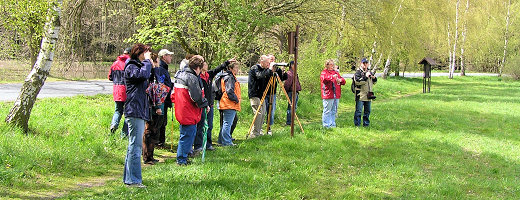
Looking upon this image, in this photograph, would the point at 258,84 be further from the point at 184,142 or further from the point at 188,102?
the point at 184,142

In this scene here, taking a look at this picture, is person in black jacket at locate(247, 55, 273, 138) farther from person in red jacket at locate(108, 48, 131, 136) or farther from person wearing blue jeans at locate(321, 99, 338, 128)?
person in red jacket at locate(108, 48, 131, 136)

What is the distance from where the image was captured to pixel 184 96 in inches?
302

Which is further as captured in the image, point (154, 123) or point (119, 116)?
point (119, 116)

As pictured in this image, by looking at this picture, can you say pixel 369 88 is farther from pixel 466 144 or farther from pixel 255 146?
pixel 255 146

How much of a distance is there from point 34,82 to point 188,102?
10.1 feet

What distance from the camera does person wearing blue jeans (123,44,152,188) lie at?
622 cm

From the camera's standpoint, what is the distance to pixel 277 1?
15992mm

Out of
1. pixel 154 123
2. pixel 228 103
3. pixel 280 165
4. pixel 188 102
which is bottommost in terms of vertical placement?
pixel 280 165

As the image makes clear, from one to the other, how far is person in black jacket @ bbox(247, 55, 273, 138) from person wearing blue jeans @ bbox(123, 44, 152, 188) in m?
4.38

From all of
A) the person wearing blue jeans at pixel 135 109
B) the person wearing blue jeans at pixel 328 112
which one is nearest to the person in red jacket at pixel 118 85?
the person wearing blue jeans at pixel 135 109

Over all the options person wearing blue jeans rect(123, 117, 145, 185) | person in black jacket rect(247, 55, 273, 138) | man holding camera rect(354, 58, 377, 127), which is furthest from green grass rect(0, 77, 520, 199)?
man holding camera rect(354, 58, 377, 127)

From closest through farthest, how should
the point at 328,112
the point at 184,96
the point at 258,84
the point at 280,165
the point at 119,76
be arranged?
1. the point at 184,96
2. the point at 280,165
3. the point at 119,76
4. the point at 258,84
5. the point at 328,112

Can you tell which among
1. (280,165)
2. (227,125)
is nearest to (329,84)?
(227,125)

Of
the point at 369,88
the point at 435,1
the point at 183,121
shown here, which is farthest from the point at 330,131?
the point at 435,1
